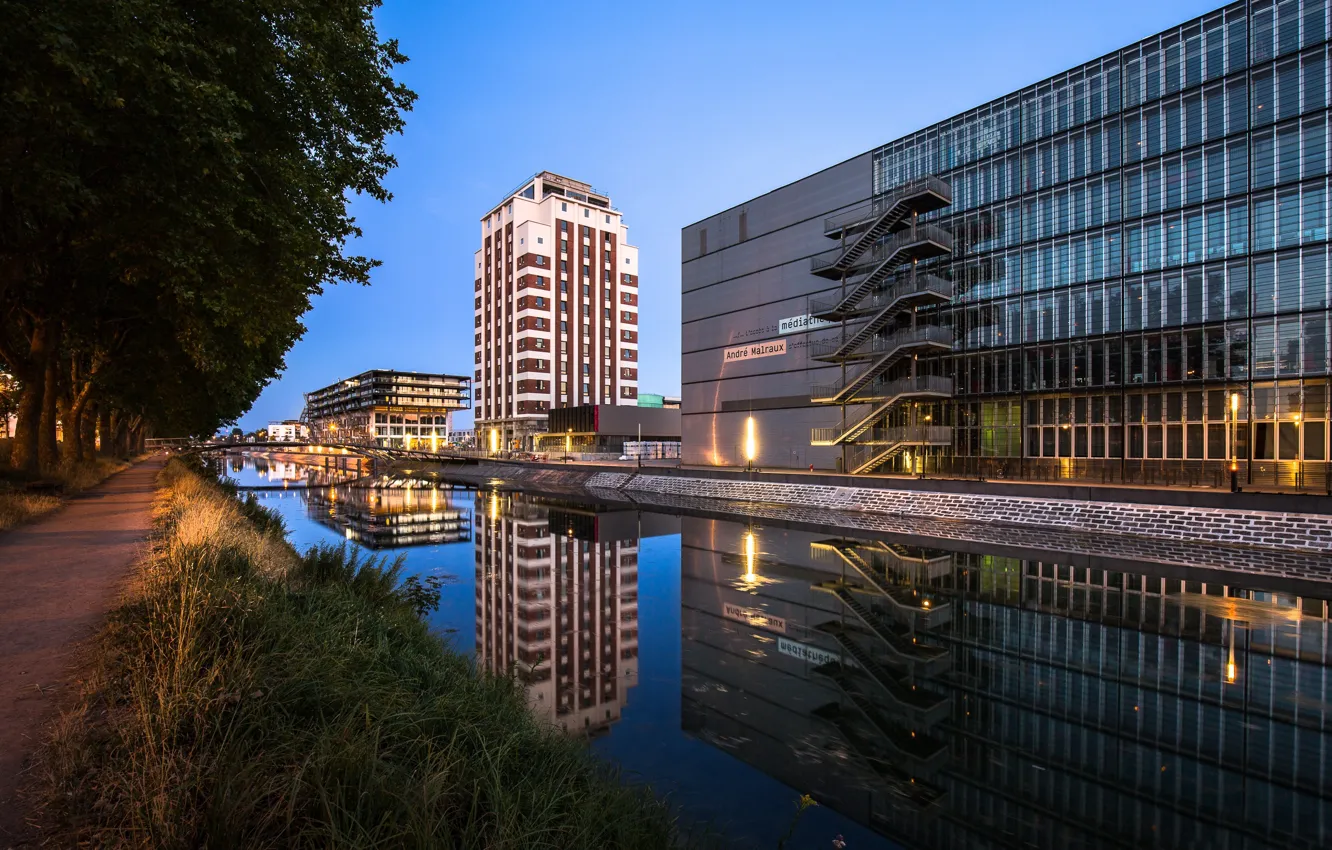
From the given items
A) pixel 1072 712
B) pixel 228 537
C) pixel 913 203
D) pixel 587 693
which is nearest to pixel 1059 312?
pixel 913 203

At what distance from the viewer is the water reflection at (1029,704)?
605cm

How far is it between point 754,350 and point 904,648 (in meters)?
37.5

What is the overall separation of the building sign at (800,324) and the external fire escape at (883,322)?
1.18m

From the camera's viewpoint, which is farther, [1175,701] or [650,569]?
[650,569]

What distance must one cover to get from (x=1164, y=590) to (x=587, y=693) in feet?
46.3

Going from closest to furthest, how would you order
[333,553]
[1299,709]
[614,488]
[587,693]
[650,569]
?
[1299,709], [587,693], [333,553], [650,569], [614,488]

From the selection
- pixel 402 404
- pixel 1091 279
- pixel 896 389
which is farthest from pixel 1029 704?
pixel 402 404

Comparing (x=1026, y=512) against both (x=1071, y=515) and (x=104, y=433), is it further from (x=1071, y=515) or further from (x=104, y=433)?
(x=104, y=433)

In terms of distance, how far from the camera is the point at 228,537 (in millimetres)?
10875

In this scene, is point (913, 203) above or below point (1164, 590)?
above

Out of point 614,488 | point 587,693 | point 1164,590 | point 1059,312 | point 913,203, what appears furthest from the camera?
point 614,488

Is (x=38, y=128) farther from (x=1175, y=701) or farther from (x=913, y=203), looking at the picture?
(x=913, y=203)

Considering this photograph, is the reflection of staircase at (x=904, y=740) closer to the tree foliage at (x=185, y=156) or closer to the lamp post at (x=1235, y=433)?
the tree foliage at (x=185, y=156)

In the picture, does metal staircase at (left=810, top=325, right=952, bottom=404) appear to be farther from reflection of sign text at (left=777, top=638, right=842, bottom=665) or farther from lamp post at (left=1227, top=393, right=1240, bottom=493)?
reflection of sign text at (left=777, top=638, right=842, bottom=665)
